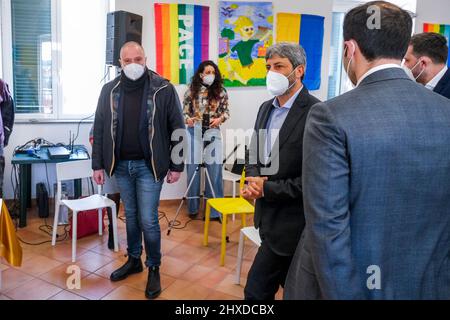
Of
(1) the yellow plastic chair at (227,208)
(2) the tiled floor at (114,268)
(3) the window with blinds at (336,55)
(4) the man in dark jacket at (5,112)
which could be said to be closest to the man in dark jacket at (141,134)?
(2) the tiled floor at (114,268)

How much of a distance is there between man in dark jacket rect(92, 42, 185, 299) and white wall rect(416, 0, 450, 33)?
14.3 ft

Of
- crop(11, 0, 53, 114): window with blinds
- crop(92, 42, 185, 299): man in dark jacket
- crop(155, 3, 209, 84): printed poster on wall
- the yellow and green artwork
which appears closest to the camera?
crop(92, 42, 185, 299): man in dark jacket

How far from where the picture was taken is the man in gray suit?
937mm

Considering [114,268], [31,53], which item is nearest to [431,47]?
[114,268]

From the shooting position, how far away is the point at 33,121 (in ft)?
13.4

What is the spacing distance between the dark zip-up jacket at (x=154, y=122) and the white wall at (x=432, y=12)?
4.33 m

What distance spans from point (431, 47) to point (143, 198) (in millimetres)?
1952

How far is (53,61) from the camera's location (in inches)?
164

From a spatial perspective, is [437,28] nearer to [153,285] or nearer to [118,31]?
[118,31]

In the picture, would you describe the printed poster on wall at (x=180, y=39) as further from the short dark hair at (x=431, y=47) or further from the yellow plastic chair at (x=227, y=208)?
the short dark hair at (x=431, y=47)

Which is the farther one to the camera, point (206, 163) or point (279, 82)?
point (206, 163)

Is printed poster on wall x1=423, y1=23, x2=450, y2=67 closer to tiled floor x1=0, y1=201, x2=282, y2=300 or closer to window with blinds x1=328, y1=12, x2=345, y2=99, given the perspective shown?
window with blinds x1=328, y1=12, x2=345, y2=99

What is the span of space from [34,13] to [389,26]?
4.12 metres

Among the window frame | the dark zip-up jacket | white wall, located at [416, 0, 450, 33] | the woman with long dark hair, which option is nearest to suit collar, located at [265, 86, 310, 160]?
the dark zip-up jacket
